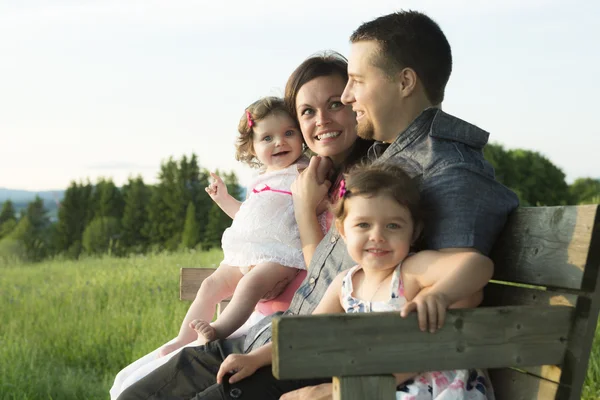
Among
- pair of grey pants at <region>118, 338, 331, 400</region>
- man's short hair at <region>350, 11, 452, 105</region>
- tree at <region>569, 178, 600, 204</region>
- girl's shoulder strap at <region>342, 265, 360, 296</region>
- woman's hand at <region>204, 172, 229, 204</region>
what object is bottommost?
pair of grey pants at <region>118, 338, 331, 400</region>

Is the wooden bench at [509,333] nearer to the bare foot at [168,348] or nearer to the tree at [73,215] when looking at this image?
the bare foot at [168,348]

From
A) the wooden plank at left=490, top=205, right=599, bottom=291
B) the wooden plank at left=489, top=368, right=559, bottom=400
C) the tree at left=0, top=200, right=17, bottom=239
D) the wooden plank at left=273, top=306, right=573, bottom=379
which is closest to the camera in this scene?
the wooden plank at left=273, top=306, right=573, bottom=379

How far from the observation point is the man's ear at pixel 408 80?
2584mm

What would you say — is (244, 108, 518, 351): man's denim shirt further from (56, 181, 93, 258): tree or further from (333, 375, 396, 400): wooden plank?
(56, 181, 93, 258): tree

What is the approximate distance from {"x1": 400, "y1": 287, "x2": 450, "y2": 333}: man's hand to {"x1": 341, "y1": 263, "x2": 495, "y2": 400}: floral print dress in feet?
0.67

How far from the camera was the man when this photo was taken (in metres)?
2.29

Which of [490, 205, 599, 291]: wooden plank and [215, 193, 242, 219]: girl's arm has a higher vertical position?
[215, 193, 242, 219]: girl's arm

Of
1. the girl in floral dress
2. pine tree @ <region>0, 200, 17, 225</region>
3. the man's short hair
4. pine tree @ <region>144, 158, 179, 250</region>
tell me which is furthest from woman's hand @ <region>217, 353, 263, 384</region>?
pine tree @ <region>0, 200, 17, 225</region>

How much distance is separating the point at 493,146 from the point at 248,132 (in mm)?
16919

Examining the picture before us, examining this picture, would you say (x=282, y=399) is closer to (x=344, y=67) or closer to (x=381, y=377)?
(x=381, y=377)

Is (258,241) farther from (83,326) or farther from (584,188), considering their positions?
(584,188)

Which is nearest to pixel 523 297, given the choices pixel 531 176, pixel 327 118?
pixel 327 118

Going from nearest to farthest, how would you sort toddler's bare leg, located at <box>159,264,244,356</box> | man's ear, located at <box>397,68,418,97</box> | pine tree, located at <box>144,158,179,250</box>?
man's ear, located at <box>397,68,418,97</box>
toddler's bare leg, located at <box>159,264,244,356</box>
pine tree, located at <box>144,158,179,250</box>

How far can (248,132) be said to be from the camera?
3.43 metres
